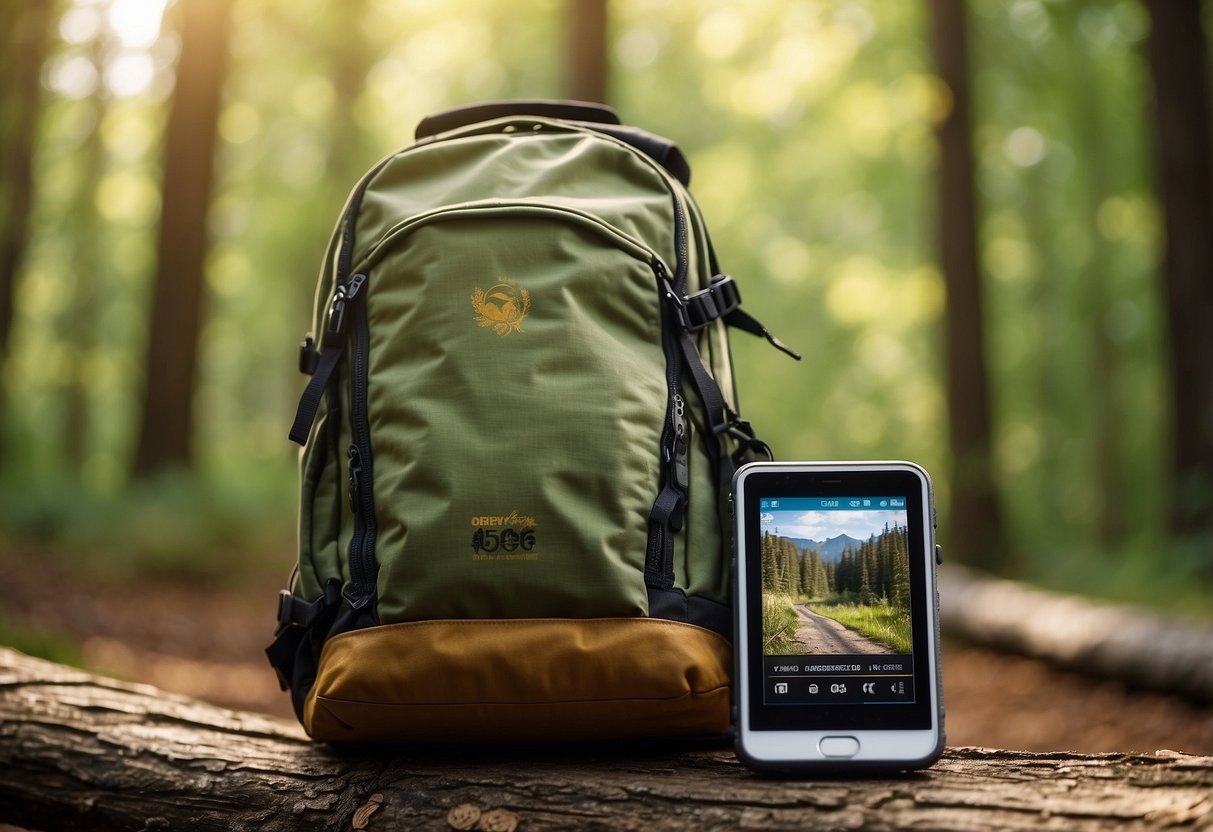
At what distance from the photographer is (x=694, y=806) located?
5.34ft

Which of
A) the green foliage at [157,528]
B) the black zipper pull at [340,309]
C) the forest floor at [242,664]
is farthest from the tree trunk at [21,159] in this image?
the black zipper pull at [340,309]

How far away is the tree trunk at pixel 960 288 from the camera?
8352 mm

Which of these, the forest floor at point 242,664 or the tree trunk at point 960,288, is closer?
the forest floor at point 242,664

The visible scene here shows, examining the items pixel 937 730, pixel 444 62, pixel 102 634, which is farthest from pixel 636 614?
pixel 444 62

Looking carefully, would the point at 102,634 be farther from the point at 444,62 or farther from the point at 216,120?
the point at 444,62

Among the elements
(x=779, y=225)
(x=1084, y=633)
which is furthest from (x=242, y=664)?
(x=779, y=225)

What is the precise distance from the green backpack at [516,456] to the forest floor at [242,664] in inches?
69.2

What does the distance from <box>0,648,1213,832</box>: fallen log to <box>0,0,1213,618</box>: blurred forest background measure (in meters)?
4.58

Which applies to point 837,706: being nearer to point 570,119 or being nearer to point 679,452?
point 679,452

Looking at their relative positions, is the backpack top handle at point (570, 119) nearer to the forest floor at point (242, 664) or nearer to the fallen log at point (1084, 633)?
the forest floor at point (242, 664)

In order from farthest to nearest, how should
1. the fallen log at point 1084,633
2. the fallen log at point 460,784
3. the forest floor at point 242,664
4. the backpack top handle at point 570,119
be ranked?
the fallen log at point 1084,633 < the forest floor at point 242,664 < the backpack top handle at point 570,119 < the fallen log at point 460,784

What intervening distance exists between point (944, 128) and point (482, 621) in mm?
8051

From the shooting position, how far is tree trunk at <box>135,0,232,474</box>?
8977 millimetres

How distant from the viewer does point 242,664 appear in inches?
227
